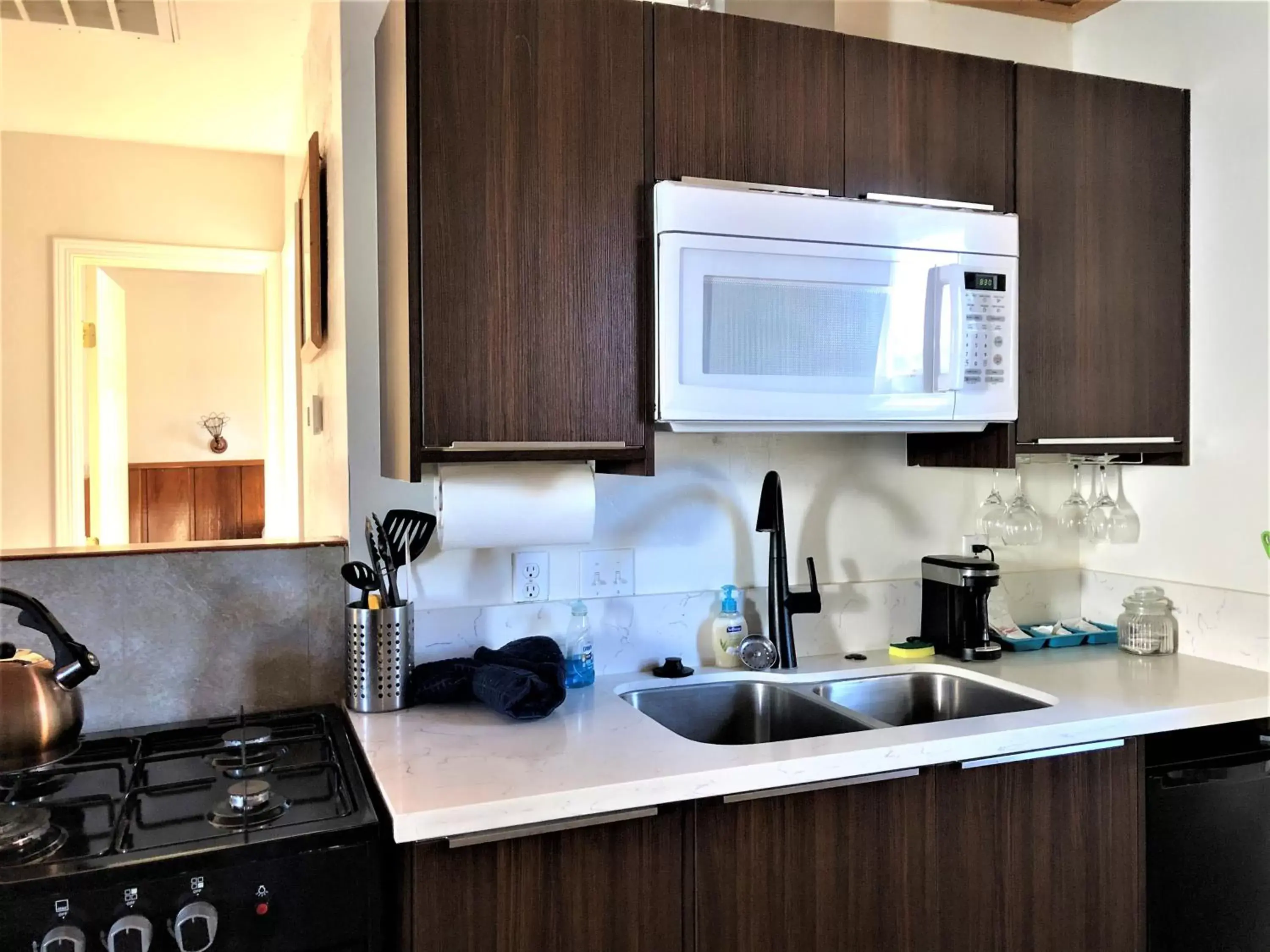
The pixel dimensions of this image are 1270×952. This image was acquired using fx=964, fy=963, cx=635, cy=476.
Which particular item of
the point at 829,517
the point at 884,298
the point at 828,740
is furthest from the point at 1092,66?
the point at 828,740

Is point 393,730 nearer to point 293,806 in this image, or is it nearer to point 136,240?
point 293,806

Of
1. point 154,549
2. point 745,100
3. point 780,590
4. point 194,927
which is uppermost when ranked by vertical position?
point 745,100

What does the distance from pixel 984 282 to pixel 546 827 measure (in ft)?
4.35

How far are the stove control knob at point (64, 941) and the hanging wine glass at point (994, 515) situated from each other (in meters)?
1.92

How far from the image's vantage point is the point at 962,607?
84.8 inches

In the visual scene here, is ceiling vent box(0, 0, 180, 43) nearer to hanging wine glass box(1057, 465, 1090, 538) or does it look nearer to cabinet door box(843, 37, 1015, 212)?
cabinet door box(843, 37, 1015, 212)

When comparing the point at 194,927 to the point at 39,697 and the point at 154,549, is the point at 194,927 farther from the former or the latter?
the point at 154,549

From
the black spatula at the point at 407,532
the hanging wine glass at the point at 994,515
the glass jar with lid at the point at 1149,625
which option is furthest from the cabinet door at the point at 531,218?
the glass jar with lid at the point at 1149,625

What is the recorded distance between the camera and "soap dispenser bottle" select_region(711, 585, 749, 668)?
208 centimetres

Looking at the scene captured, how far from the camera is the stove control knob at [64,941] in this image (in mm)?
1162

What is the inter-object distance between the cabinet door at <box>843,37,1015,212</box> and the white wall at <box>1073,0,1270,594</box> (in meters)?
0.51

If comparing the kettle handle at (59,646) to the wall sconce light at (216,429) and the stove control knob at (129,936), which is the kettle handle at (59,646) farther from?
the wall sconce light at (216,429)

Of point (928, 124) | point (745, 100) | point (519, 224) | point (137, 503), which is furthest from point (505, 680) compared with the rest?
point (137, 503)

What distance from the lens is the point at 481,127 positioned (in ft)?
5.28
